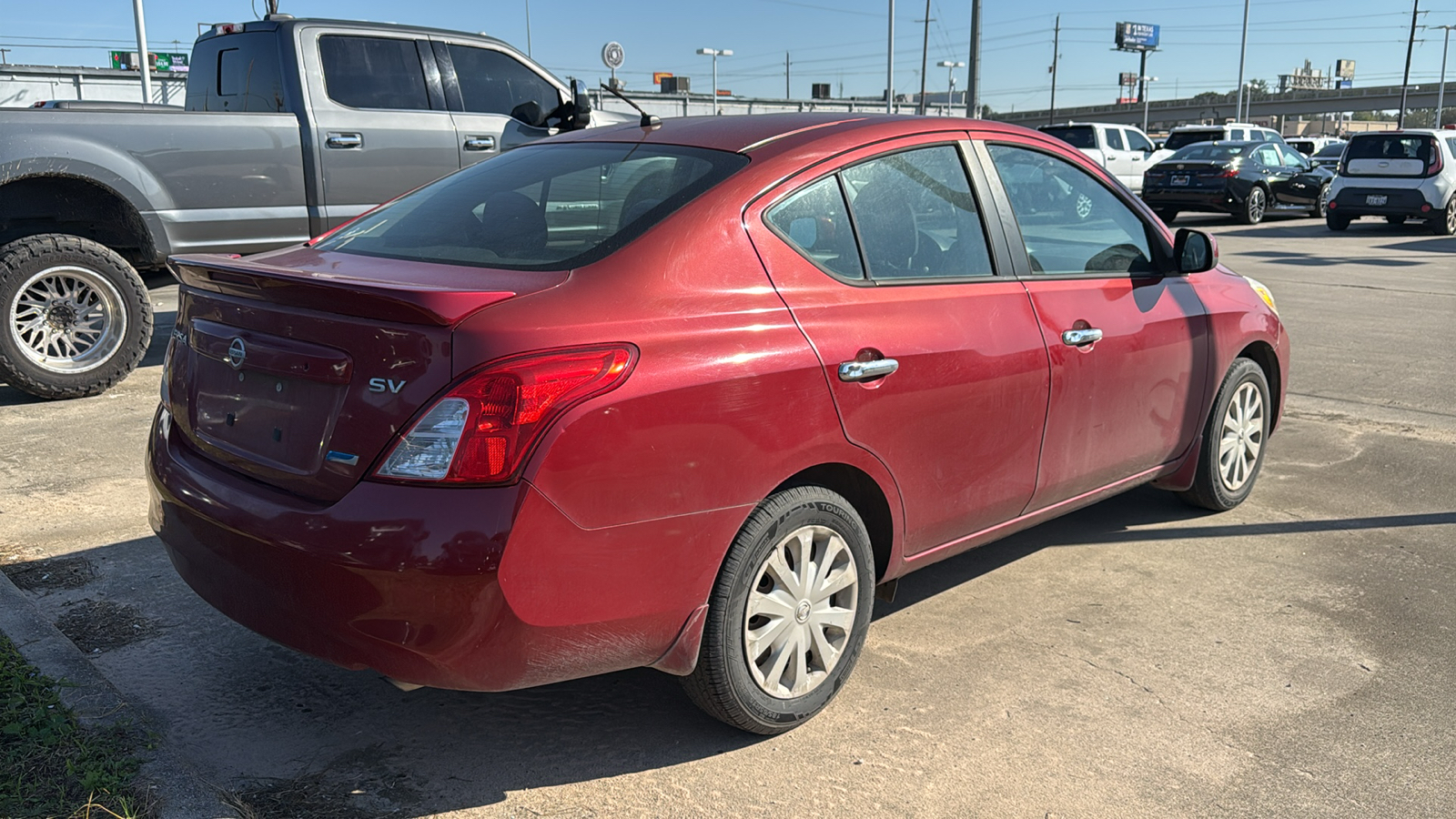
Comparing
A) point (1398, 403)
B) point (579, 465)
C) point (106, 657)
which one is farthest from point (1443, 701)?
point (1398, 403)

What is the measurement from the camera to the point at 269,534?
8.74 feet

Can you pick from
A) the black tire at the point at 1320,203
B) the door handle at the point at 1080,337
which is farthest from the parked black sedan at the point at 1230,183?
the door handle at the point at 1080,337

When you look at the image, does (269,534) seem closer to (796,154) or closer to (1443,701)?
(796,154)

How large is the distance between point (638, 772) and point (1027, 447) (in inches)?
62.7

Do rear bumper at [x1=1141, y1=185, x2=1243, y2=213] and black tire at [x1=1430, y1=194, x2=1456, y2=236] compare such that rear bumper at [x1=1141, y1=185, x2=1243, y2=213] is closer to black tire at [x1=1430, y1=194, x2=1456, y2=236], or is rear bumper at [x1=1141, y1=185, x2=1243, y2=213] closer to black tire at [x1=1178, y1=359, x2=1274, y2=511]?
black tire at [x1=1430, y1=194, x2=1456, y2=236]

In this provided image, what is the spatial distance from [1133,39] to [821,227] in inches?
4147

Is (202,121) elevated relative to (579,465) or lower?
elevated

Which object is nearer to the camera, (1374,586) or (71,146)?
(1374,586)

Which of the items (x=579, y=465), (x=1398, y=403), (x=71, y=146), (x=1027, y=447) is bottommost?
(x=1398, y=403)

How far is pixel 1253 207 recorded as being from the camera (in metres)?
22.0

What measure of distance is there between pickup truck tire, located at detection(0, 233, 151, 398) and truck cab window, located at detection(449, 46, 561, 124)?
2579 millimetres

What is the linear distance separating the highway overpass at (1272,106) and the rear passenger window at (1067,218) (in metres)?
87.9

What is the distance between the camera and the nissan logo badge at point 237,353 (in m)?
2.86

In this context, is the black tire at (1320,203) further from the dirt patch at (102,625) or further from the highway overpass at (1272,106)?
the highway overpass at (1272,106)
